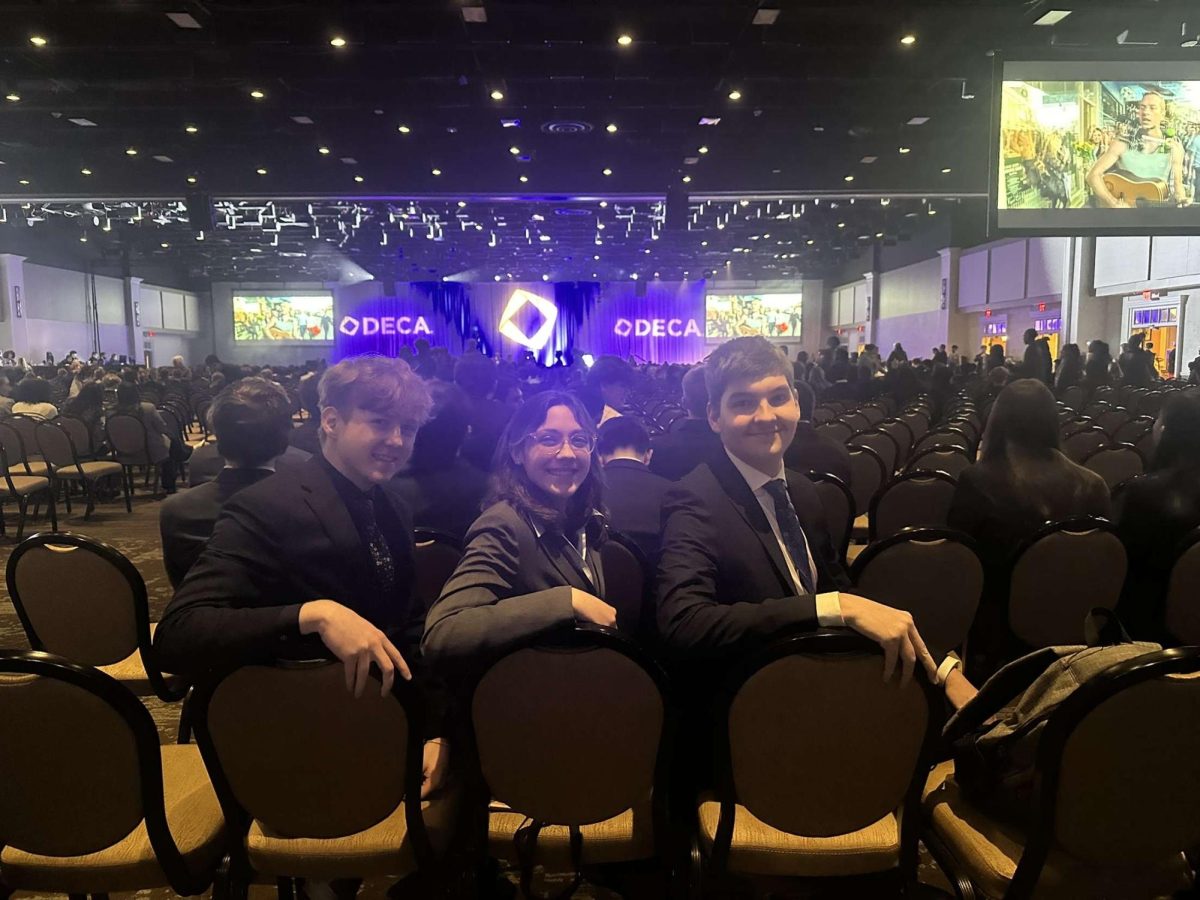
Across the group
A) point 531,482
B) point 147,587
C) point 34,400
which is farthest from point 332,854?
point 34,400

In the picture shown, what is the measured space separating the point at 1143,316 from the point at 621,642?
17.8m

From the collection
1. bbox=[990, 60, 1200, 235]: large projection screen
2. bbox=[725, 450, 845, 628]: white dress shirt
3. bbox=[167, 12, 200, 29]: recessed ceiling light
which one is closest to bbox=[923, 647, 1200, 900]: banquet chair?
bbox=[725, 450, 845, 628]: white dress shirt

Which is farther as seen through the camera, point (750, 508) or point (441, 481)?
point (441, 481)

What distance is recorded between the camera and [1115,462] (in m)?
4.94

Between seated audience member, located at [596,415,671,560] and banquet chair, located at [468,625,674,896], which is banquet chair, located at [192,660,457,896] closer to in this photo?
banquet chair, located at [468,625,674,896]

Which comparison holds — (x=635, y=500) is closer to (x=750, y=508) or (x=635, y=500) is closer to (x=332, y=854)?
(x=750, y=508)

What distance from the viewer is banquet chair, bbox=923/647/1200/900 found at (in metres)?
1.46

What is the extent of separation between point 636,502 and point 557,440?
49.0 inches

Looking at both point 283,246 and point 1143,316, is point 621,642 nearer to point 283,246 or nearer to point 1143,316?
point 1143,316

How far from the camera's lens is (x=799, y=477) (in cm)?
233

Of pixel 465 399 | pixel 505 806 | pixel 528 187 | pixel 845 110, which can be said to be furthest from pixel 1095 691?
pixel 528 187

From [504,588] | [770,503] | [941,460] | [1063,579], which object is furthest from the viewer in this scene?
[941,460]

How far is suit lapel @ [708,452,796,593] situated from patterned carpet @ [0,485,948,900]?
3.69 feet

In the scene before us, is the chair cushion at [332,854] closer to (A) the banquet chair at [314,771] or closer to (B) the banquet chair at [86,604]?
(A) the banquet chair at [314,771]
